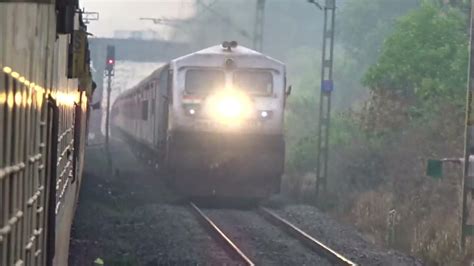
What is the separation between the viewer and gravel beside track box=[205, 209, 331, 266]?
13.4 metres

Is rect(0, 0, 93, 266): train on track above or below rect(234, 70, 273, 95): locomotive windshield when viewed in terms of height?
below

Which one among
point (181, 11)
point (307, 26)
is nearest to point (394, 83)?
point (181, 11)

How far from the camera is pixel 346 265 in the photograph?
41.3ft

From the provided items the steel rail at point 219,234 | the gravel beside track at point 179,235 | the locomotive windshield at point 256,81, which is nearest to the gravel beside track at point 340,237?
the gravel beside track at point 179,235

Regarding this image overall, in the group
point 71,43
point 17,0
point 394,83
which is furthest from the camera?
point 394,83

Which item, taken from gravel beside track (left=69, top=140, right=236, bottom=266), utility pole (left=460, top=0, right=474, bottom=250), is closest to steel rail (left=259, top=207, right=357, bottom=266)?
gravel beside track (left=69, top=140, right=236, bottom=266)

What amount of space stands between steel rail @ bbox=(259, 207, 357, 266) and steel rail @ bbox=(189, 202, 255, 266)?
1.27 meters

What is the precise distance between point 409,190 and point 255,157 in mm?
3696

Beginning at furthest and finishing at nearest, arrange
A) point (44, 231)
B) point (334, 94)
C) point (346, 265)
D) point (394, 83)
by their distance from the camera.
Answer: point (334, 94) < point (394, 83) < point (346, 265) < point (44, 231)

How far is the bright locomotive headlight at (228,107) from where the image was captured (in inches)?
737

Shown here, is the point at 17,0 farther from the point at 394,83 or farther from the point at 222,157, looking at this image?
the point at 394,83

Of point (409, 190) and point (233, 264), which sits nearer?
point (233, 264)

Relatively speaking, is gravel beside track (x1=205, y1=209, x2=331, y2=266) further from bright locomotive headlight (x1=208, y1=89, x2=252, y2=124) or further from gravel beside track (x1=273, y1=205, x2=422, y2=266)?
bright locomotive headlight (x1=208, y1=89, x2=252, y2=124)

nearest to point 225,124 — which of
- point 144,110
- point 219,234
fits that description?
point 219,234
